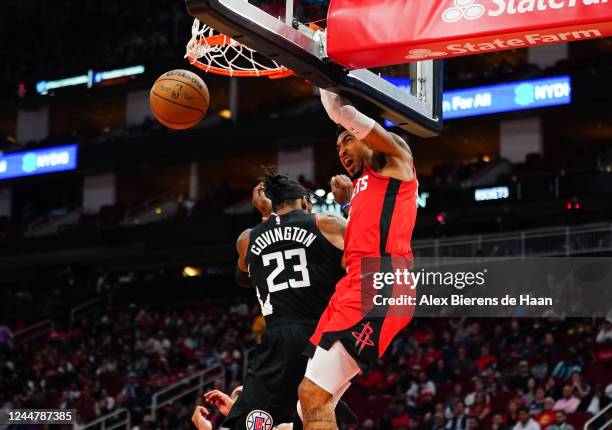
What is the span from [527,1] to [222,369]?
46.2 feet

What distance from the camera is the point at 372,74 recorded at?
20.7 ft

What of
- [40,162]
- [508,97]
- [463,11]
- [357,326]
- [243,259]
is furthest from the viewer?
[40,162]

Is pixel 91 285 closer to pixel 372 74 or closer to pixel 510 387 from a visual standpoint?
pixel 510 387

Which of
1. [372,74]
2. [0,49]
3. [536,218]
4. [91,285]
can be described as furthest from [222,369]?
[0,49]

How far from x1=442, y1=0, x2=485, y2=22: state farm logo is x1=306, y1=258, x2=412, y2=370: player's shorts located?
4.85ft

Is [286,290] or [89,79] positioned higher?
[89,79]

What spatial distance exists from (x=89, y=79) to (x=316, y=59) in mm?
26830

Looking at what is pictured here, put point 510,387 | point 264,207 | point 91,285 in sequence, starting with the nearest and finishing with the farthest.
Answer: point 264,207, point 510,387, point 91,285

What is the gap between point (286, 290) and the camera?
20.9 ft

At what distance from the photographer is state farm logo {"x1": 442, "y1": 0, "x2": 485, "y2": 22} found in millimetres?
5820

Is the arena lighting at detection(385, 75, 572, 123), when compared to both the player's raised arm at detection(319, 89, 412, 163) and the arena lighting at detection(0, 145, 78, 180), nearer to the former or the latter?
the arena lighting at detection(0, 145, 78, 180)

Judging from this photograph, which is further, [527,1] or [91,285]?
[91,285]

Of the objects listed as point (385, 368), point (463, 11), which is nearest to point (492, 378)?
point (385, 368)

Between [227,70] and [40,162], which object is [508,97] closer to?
[40,162]
